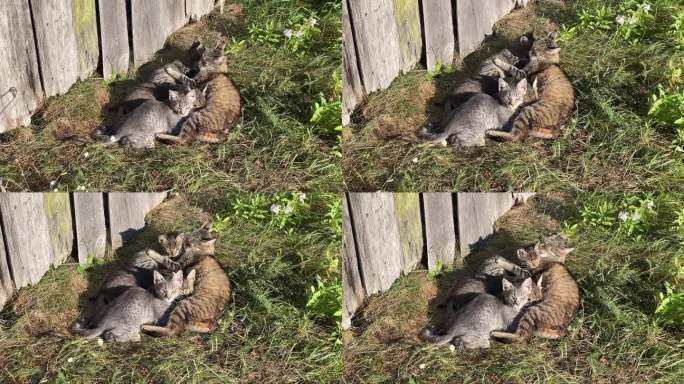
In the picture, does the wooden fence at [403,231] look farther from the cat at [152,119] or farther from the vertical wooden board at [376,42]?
the cat at [152,119]

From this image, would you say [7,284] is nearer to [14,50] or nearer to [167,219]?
[167,219]

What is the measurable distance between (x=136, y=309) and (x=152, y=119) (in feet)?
4.15

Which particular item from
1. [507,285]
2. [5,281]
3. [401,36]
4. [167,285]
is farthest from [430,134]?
[5,281]

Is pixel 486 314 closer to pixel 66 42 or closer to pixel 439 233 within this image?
pixel 439 233

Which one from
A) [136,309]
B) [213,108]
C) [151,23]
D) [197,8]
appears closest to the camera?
[136,309]

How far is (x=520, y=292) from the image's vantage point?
496 centimetres

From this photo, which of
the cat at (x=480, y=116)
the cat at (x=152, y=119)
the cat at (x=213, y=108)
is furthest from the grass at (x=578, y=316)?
the cat at (x=152, y=119)

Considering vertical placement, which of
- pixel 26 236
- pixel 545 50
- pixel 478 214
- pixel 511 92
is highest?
pixel 545 50

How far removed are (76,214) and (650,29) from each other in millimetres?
4282

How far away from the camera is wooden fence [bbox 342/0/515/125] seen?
210 inches

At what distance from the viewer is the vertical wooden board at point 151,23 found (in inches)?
212

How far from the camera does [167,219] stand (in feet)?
17.7

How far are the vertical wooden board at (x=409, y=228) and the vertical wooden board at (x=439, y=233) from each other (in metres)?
0.05

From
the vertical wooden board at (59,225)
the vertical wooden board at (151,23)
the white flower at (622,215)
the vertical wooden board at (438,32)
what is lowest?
the white flower at (622,215)
